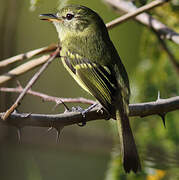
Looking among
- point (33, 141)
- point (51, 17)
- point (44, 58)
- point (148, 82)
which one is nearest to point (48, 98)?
point (44, 58)

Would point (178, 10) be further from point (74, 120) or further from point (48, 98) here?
point (74, 120)

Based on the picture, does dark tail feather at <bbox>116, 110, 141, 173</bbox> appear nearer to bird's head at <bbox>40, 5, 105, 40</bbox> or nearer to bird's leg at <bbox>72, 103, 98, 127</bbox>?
bird's leg at <bbox>72, 103, 98, 127</bbox>

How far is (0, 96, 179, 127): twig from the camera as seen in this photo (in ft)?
3.86

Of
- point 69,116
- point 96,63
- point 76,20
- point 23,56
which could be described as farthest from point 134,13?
point 69,116

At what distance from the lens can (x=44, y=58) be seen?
184 centimetres

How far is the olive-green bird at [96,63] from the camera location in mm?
1704

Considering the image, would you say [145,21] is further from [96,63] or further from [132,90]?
[96,63]

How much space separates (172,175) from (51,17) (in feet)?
3.32

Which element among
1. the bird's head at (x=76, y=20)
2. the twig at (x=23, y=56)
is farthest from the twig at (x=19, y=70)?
the bird's head at (x=76, y=20)

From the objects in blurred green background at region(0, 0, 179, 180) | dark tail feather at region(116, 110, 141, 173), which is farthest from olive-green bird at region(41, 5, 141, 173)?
blurred green background at region(0, 0, 179, 180)

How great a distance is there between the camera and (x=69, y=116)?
133cm

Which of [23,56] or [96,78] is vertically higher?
[23,56]

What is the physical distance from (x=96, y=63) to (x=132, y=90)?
513 millimetres

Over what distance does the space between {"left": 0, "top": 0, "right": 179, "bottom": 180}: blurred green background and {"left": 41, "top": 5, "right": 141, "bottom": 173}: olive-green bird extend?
0.36 feet
